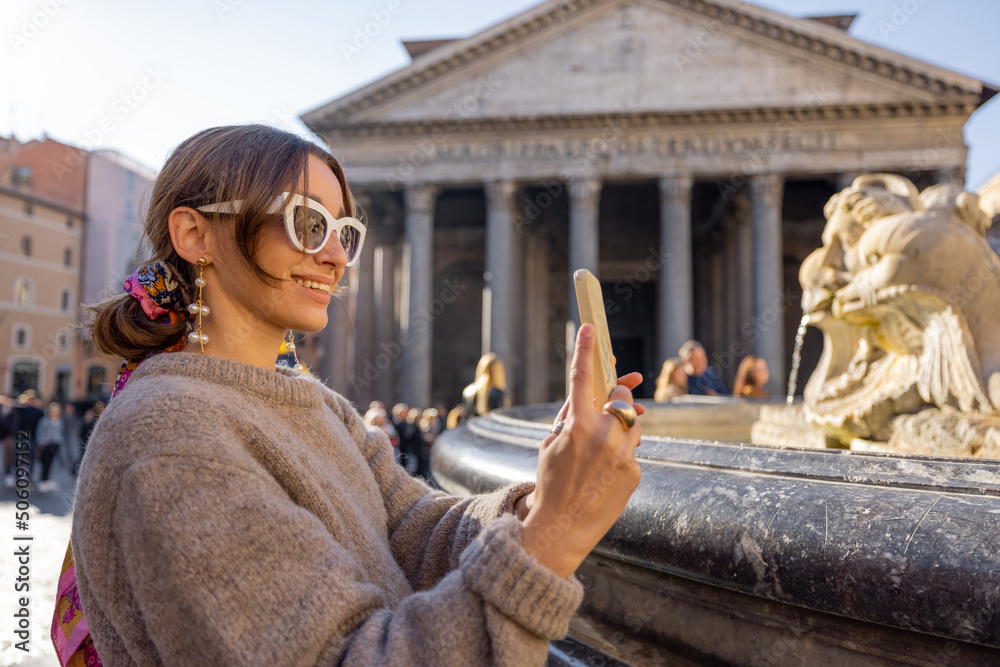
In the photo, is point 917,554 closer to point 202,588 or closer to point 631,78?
point 202,588

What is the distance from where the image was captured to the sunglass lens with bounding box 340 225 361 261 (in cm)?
130

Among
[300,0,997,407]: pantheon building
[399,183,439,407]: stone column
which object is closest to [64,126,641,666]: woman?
[300,0,997,407]: pantheon building

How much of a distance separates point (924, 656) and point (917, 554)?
19 centimetres

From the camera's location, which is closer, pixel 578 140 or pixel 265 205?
pixel 265 205

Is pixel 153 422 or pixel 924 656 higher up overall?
pixel 153 422

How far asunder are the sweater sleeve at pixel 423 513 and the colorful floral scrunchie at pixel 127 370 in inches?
16.2

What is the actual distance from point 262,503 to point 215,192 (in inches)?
21.8

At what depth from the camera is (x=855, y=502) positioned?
1.32 meters

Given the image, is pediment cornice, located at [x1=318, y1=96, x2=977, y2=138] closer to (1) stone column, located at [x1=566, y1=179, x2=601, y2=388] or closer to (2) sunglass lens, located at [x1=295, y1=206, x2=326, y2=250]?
(1) stone column, located at [x1=566, y1=179, x2=601, y2=388]

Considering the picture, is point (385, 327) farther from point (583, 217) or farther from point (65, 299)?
point (65, 299)


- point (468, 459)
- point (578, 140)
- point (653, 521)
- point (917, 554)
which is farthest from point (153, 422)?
point (578, 140)

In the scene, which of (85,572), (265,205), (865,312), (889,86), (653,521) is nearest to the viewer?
(85,572)

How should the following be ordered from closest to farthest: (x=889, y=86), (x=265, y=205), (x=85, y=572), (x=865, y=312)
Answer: (x=85, y=572) → (x=265, y=205) → (x=865, y=312) → (x=889, y=86)

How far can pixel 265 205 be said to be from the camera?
1140 millimetres
